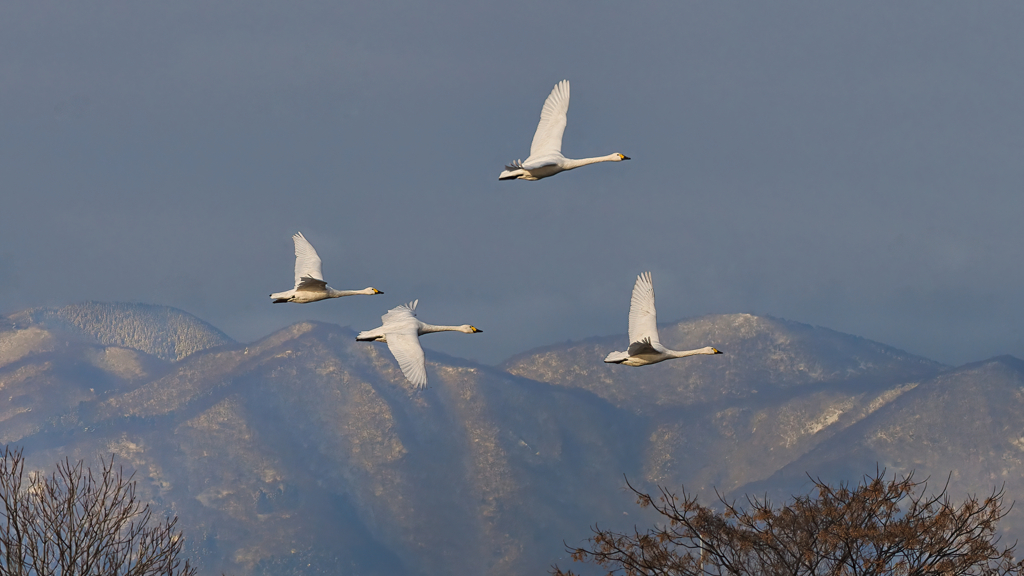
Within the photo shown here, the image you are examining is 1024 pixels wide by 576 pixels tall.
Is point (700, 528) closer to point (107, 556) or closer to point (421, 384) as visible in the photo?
point (421, 384)

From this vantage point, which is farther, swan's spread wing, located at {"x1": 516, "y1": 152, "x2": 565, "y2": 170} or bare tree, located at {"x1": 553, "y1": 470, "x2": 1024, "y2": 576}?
swan's spread wing, located at {"x1": 516, "y1": 152, "x2": 565, "y2": 170}

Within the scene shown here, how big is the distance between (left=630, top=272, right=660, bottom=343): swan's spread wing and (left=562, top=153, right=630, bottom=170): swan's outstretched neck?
4562 millimetres

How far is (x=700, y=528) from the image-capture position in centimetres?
3694

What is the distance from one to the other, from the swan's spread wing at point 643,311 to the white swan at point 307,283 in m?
11.0

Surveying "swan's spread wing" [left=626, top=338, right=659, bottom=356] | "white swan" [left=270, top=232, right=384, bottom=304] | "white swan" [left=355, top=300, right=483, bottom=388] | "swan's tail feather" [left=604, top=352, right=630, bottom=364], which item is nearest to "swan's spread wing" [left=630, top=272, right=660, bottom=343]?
"swan's tail feather" [left=604, top=352, right=630, bottom=364]

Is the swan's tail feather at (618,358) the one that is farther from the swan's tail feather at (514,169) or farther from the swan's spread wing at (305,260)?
the swan's spread wing at (305,260)

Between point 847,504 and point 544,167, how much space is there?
15.4 m

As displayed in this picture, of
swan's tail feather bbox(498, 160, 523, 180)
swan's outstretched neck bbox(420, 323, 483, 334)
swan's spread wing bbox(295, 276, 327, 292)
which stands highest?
swan's tail feather bbox(498, 160, 523, 180)

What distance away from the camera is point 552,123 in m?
48.6

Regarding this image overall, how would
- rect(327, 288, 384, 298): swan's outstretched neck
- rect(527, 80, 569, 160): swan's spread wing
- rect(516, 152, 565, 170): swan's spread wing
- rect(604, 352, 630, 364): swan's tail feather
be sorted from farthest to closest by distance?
rect(327, 288, 384, 298): swan's outstretched neck
rect(527, 80, 569, 160): swan's spread wing
rect(516, 152, 565, 170): swan's spread wing
rect(604, 352, 630, 364): swan's tail feather

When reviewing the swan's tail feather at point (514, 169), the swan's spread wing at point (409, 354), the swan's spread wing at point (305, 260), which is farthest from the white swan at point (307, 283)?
the swan's tail feather at point (514, 169)

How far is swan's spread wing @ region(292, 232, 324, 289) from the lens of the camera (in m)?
50.9

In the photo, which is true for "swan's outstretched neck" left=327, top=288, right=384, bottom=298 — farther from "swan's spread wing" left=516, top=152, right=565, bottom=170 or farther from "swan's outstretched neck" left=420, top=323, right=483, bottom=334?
"swan's spread wing" left=516, top=152, right=565, bottom=170

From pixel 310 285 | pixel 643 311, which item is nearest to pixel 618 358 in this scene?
pixel 643 311
